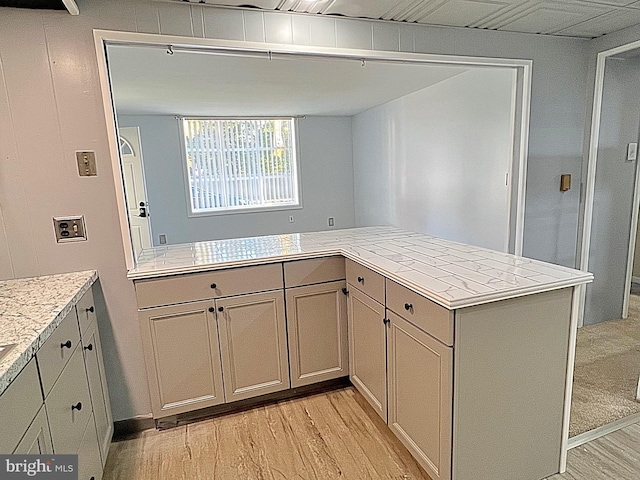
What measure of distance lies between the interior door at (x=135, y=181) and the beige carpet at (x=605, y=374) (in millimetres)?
4668

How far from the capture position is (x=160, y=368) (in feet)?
6.41

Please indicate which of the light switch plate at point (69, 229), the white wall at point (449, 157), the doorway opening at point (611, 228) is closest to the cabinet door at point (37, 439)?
the light switch plate at point (69, 229)

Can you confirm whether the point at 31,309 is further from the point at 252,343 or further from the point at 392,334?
the point at 392,334

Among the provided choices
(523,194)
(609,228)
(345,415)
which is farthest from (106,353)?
(609,228)

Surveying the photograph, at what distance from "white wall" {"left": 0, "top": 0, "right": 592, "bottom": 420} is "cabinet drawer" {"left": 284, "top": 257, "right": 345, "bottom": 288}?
81 cm

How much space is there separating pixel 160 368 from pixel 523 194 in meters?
2.47

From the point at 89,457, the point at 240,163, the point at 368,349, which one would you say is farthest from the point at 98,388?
the point at 240,163

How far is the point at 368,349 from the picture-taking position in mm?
1999

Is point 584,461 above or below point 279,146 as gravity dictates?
below

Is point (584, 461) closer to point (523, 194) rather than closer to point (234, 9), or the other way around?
point (523, 194)

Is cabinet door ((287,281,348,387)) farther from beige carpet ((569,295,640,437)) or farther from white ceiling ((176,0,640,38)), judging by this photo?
white ceiling ((176,0,640,38))

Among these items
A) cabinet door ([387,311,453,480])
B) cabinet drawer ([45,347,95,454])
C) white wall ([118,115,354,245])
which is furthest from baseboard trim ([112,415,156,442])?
white wall ([118,115,354,245])

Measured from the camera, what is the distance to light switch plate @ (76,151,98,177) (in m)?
1.76

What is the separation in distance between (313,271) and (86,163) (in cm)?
123
